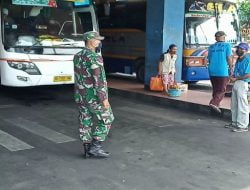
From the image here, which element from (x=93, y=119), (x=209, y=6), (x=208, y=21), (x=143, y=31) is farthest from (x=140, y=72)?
(x=93, y=119)

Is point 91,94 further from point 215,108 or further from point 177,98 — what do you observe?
point 177,98

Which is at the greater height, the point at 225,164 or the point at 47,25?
the point at 47,25

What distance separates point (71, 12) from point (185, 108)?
3603 mm

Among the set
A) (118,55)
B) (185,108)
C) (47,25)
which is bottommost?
(185,108)

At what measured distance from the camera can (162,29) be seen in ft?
34.9

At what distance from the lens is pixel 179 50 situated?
36.3ft

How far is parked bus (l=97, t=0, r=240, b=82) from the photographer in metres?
12.3

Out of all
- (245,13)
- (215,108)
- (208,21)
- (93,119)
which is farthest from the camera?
(245,13)

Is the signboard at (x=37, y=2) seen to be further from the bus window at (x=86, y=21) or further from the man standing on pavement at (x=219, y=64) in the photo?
the man standing on pavement at (x=219, y=64)

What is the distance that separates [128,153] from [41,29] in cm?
481

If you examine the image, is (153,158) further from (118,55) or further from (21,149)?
(118,55)

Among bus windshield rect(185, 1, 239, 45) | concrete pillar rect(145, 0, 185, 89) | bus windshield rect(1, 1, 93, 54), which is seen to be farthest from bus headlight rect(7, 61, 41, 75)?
bus windshield rect(185, 1, 239, 45)

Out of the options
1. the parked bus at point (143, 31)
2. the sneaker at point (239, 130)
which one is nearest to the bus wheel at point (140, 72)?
the parked bus at point (143, 31)

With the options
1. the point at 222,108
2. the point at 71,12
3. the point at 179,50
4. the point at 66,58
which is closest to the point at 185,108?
the point at 222,108
